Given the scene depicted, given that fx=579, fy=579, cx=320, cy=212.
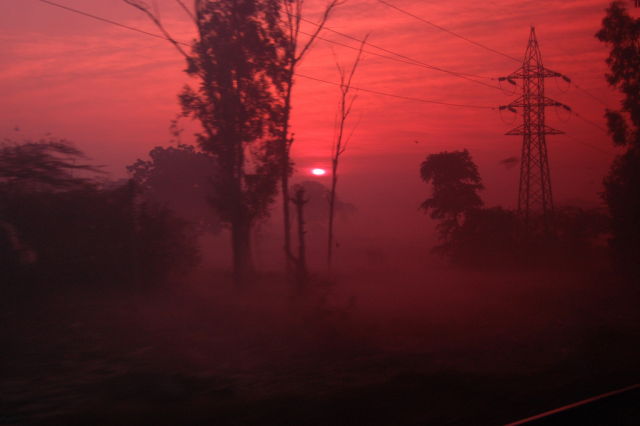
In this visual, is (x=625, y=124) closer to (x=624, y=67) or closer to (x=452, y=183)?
(x=624, y=67)

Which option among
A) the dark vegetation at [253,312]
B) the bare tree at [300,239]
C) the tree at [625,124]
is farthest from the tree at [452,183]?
the bare tree at [300,239]

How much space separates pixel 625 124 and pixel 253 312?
24509 mm

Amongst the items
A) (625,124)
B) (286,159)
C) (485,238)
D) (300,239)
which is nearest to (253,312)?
(300,239)

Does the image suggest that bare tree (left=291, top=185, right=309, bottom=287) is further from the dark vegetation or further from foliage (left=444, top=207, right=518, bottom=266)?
foliage (left=444, top=207, right=518, bottom=266)

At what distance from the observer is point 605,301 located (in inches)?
1094

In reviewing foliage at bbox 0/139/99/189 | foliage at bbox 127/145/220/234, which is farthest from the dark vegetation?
foliage at bbox 127/145/220/234

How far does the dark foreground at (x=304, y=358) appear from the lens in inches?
395

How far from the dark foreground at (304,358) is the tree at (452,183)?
75.0 feet

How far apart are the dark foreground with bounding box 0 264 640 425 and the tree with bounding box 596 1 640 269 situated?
24.8ft

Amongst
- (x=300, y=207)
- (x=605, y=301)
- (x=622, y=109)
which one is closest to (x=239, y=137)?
(x=300, y=207)

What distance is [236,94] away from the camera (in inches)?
1193

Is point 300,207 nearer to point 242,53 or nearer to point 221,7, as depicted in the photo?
point 242,53

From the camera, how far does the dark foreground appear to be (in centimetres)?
1002

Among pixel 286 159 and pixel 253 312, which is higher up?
pixel 286 159
